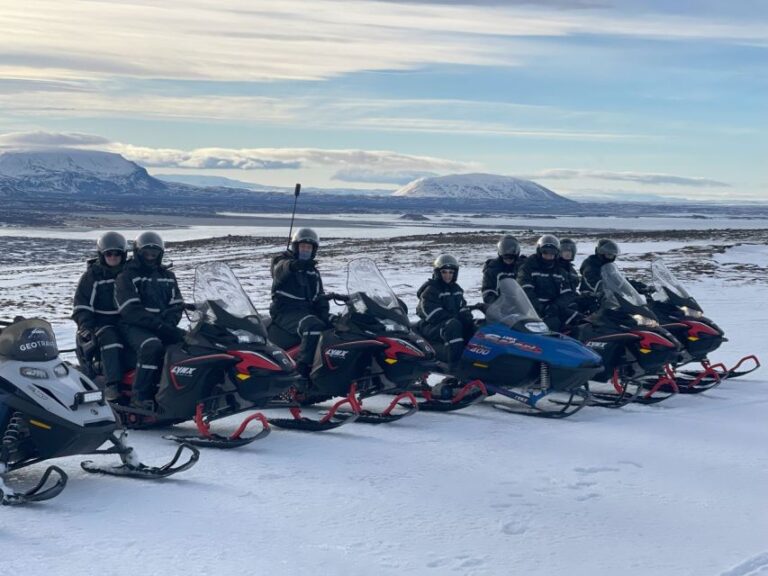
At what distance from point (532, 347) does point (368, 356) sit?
1582mm

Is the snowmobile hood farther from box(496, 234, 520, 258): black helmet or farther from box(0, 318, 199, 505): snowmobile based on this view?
box(0, 318, 199, 505): snowmobile

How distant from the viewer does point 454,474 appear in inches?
272

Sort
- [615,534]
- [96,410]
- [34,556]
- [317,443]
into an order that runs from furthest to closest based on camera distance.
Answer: [317,443] → [96,410] → [615,534] → [34,556]

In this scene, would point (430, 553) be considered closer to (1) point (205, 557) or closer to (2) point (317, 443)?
(1) point (205, 557)

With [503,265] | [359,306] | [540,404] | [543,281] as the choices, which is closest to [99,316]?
[359,306]

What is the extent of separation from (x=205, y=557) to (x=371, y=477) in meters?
1.95

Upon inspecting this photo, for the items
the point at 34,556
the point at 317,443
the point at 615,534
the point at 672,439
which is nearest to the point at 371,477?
the point at 317,443

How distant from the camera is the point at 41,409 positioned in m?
6.05

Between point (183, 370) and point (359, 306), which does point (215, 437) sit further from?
point (359, 306)

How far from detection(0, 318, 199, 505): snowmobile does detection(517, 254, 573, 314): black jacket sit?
580cm

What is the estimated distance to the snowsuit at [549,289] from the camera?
10.9 meters

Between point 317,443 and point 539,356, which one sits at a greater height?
point 539,356

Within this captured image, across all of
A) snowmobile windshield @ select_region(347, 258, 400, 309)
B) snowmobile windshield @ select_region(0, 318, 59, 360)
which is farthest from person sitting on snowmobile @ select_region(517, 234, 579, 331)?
snowmobile windshield @ select_region(0, 318, 59, 360)

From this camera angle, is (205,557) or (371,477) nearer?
(205,557)
